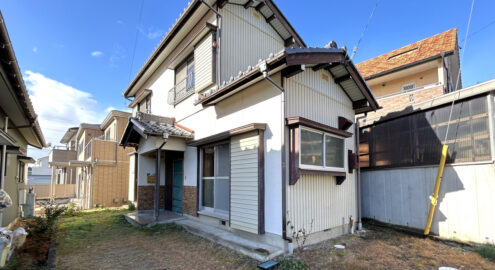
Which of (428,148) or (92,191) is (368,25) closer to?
(428,148)

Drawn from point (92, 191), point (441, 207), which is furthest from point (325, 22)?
point (92, 191)

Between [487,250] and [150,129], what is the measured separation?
849 centimetres

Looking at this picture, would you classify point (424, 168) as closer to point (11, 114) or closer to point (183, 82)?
point (183, 82)

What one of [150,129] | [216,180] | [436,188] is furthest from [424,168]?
[150,129]

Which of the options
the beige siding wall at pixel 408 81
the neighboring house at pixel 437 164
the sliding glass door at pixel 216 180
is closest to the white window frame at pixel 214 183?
the sliding glass door at pixel 216 180

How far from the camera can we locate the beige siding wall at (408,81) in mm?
12578

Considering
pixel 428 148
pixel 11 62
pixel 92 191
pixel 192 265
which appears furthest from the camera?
pixel 92 191

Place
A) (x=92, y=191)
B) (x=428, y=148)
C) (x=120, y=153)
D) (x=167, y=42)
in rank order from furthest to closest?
1. (x=120, y=153)
2. (x=92, y=191)
3. (x=167, y=42)
4. (x=428, y=148)

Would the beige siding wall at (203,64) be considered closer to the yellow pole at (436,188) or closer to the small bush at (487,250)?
the yellow pole at (436,188)

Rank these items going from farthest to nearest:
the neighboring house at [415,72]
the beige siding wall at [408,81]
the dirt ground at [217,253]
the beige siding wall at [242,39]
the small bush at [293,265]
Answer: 1. the beige siding wall at [408,81]
2. the neighboring house at [415,72]
3. the beige siding wall at [242,39]
4. the dirt ground at [217,253]
5. the small bush at [293,265]

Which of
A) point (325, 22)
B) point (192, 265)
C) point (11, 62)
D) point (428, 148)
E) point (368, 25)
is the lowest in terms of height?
point (192, 265)

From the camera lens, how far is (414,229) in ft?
22.9

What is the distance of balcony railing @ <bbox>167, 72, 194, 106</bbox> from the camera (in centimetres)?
913

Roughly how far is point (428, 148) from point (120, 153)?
14.5 m
